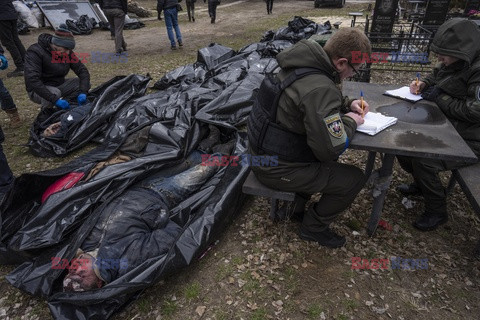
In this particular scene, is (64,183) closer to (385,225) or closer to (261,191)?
(261,191)

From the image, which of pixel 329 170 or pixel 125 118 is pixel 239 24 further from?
pixel 329 170

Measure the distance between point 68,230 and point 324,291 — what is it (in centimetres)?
213

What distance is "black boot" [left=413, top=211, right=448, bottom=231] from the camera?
286cm

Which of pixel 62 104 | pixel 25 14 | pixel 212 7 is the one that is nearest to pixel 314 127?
pixel 62 104

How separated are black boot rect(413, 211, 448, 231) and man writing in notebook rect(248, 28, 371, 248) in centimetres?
90

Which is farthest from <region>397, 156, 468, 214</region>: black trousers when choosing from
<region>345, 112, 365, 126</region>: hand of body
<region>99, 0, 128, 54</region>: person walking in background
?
<region>99, 0, 128, 54</region>: person walking in background

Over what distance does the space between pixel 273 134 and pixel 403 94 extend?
61.3 inches

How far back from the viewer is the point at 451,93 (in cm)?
271

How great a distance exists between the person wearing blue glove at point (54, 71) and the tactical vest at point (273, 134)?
366 centimetres

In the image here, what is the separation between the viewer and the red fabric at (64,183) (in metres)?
2.93

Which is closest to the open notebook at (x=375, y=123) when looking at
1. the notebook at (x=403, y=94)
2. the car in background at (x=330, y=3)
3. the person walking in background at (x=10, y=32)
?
the notebook at (x=403, y=94)

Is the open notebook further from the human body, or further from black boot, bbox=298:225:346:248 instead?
the human body

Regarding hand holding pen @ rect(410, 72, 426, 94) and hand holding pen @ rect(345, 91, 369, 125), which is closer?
hand holding pen @ rect(345, 91, 369, 125)

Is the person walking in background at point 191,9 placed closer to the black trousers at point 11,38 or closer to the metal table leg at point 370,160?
the black trousers at point 11,38
